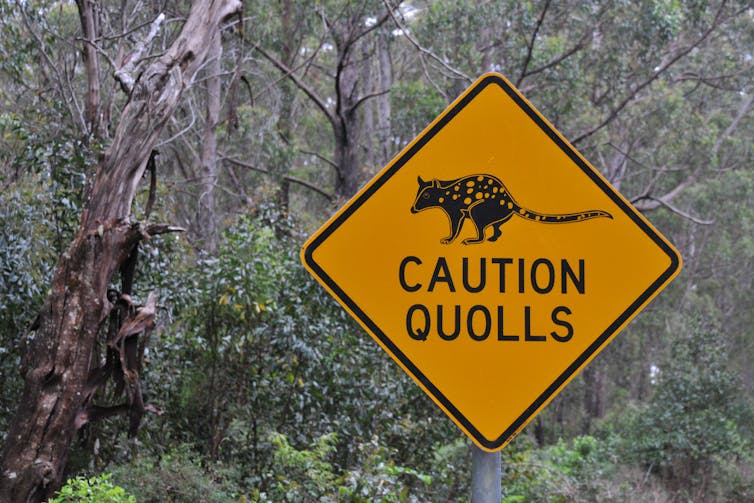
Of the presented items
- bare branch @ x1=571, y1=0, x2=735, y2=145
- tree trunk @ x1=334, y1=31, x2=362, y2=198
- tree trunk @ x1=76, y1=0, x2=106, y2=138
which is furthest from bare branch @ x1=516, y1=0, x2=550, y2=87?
tree trunk @ x1=76, y1=0, x2=106, y2=138

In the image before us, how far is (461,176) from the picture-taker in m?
2.79

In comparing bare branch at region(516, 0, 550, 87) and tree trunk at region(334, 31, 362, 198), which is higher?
tree trunk at region(334, 31, 362, 198)

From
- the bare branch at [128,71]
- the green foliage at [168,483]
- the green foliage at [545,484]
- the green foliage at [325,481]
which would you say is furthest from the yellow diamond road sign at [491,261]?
the green foliage at [545,484]

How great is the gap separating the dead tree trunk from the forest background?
0.17ft

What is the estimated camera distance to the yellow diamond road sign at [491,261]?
2680 mm

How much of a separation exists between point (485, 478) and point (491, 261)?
64 centimetres

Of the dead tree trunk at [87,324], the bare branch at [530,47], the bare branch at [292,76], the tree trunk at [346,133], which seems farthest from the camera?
the tree trunk at [346,133]

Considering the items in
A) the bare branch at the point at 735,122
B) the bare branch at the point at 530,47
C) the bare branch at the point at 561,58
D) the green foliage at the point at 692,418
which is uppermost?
the bare branch at the point at 530,47

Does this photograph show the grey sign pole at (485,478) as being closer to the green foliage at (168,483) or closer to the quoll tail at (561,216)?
the quoll tail at (561,216)

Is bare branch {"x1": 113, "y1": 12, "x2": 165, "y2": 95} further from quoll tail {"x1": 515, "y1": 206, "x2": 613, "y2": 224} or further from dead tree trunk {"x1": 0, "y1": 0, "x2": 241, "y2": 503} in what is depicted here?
quoll tail {"x1": 515, "y1": 206, "x2": 613, "y2": 224}

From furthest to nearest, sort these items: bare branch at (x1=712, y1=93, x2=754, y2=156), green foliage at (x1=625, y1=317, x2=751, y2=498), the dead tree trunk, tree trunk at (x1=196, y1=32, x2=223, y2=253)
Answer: bare branch at (x1=712, y1=93, x2=754, y2=156)
green foliage at (x1=625, y1=317, x2=751, y2=498)
tree trunk at (x1=196, y1=32, x2=223, y2=253)
the dead tree trunk

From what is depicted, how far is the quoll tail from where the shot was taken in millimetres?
2770

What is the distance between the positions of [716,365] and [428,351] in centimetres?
1657

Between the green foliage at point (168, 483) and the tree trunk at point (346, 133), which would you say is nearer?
the green foliage at point (168, 483)
